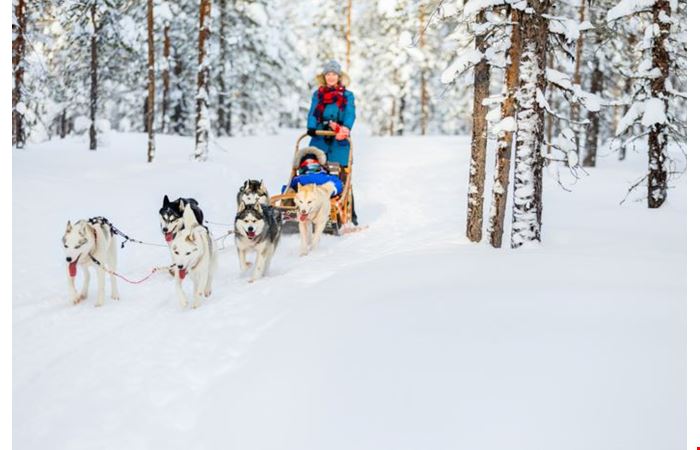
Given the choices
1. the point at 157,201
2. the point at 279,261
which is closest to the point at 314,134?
the point at 279,261

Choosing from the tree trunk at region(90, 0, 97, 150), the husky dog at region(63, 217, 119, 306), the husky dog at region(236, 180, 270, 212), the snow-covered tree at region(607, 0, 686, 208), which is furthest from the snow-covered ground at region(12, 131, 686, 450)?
the tree trunk at region(90, 0, 97, 150)

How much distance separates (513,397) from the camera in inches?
152

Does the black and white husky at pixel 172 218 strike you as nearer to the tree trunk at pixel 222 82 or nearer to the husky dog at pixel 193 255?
the husky dog at pixel 193 255

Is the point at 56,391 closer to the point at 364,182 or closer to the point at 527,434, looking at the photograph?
the point at 527,434

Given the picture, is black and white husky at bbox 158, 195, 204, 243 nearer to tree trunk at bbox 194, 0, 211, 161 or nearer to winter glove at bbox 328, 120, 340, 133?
winter glove at bbox 328, 120, 340, 133

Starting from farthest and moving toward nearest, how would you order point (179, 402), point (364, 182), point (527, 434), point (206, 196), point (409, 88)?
point (409, 88)
point (364, 182)
point (206, 196)
point (179, 402)
point (527, 434)

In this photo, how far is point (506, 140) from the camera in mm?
7703

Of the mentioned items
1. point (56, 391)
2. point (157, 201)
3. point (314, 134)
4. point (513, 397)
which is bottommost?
point (56, 391)

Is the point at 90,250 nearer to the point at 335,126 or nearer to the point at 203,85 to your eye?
the point at 335,126

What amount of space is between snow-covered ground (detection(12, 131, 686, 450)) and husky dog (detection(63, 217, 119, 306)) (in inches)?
8.1

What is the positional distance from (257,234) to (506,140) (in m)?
3.44

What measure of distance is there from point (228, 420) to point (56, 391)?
5.22 feet

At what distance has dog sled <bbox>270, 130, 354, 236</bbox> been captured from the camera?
9148 mm

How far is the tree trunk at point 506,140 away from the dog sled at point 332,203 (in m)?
2.75
